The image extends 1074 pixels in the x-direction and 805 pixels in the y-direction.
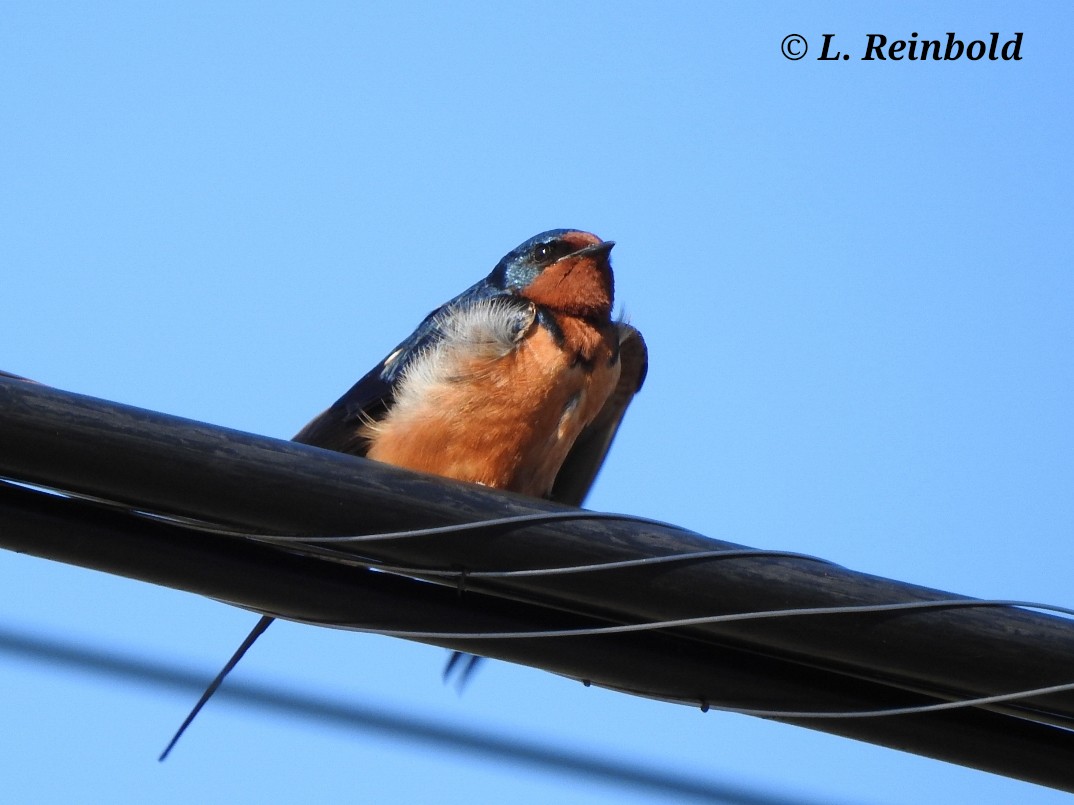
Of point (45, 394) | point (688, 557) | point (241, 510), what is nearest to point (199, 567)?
point (241, 510)

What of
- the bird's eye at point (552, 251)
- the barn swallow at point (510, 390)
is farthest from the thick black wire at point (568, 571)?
the bird's eye at point (552, 251)

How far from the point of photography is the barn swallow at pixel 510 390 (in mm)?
4594

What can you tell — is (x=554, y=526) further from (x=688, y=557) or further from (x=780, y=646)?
(x=780, y=646)

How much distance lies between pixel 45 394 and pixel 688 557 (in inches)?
49.9

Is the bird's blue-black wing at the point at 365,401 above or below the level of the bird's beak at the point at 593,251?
below

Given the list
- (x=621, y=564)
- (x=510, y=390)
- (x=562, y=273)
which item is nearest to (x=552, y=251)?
(x=562, y=273)

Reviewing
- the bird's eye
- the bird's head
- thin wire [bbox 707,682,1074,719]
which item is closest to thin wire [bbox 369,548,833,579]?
thin wire [bbox 707,682,1074,719]

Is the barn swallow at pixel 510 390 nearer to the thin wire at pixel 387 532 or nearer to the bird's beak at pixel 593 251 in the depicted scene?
the bird's beak at pixel 593 251

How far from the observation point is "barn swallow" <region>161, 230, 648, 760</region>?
459 cm

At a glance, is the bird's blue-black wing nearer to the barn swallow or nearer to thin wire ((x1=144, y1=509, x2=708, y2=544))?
the barn swallow

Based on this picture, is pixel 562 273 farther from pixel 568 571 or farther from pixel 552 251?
pixel 568 571

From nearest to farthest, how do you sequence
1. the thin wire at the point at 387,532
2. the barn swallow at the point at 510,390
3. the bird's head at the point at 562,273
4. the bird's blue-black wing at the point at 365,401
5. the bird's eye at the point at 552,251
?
the thin wire at the point at 387,532, the barn swallow at the point at 510,390, the bird's blue-black wing at the point at 365,401, the bird's head at the point at 562,273, the bird's eye at the point at 552,251

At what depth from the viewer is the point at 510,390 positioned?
4.65 meters

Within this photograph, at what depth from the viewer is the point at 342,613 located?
2.76 m
